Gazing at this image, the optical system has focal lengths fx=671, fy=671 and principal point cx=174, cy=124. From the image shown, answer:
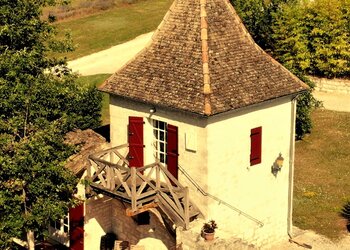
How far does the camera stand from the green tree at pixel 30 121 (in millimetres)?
17875

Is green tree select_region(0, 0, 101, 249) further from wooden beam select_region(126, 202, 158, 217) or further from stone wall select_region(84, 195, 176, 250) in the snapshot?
stone wall select_region(84, 195, 176, 250)

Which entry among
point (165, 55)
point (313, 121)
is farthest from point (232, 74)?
point (313, 121)

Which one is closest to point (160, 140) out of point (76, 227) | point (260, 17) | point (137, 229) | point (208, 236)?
point (137, 229)

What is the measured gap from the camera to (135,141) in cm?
2281

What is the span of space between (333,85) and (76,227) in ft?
77.2

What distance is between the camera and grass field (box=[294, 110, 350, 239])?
26297 mm

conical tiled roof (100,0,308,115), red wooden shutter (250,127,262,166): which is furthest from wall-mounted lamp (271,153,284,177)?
conical tiled roof (100,0,308,115)

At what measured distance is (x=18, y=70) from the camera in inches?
709

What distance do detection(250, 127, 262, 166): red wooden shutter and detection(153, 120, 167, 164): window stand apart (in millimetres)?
2847

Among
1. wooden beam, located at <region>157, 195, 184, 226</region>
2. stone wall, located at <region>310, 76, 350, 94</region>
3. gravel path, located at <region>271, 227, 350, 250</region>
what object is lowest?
gravel path, located at <region>271, 227, 350, 250</region>

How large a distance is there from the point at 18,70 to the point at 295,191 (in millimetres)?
15112

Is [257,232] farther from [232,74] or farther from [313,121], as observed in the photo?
[313,121]

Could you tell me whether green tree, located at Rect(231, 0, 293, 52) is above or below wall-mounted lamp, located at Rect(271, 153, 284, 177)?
above

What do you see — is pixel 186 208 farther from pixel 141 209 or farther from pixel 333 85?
pixel 333 85
